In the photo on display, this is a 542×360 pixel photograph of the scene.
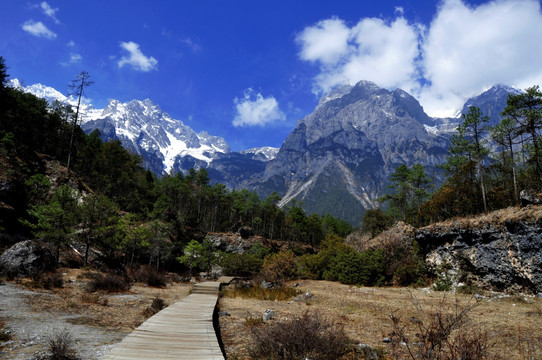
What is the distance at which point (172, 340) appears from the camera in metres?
6.02

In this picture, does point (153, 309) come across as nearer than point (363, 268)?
Yes

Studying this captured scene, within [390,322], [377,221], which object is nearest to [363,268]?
[390,322]

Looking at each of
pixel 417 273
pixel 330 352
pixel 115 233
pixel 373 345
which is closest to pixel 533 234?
pixel 417 273

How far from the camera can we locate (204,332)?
6.89 meters

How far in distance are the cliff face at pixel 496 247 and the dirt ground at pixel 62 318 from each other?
20085 millimetres

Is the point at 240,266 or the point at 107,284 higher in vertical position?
the point at 107,284

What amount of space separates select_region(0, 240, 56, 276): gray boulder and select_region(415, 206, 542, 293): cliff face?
26.8 meters

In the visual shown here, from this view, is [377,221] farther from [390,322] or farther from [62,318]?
[62,318]

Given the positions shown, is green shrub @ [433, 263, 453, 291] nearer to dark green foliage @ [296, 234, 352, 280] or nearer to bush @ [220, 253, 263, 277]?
dark green foliage @ [296, 234, 352, 280]

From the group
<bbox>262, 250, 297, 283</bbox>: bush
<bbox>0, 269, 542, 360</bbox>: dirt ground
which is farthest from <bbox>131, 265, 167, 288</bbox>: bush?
<bbox>262, 250, 297, 283</bbox>: bush

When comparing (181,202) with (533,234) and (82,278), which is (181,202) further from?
(533,234)

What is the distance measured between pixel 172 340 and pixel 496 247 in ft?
66.7

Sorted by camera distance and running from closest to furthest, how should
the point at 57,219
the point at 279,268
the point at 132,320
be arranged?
1. the point at 132,320
2. the point at 57,219
3. the point at 279,268

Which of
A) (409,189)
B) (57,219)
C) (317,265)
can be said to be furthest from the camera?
(409,189)
